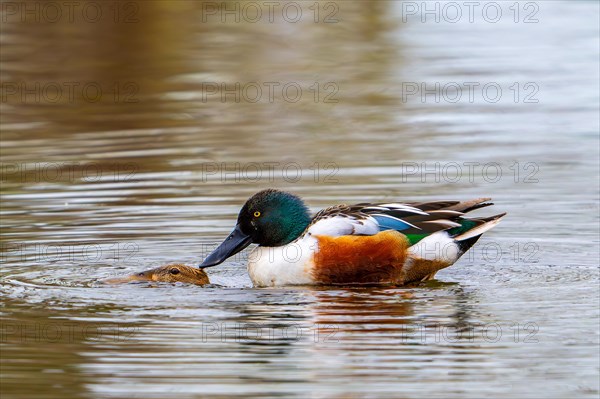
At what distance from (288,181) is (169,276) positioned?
3.35m

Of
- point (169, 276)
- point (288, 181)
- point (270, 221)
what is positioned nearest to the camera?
point (169, 276)

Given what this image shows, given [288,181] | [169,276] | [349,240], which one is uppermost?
[288,181]

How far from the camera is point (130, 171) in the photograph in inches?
535

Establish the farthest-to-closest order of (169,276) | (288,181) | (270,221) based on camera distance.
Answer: (288,181), (270,221), (169,276)

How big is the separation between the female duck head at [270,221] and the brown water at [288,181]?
29cm

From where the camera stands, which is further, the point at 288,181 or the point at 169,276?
the point at 288,181

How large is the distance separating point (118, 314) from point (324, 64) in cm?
1047

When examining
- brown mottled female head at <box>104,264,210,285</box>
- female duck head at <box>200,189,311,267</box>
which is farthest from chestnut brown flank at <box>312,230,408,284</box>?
brown mottled female head at <box>104,264,210,285</box>

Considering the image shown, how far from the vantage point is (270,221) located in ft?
→ 33.5

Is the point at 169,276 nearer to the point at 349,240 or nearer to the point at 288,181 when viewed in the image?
the point at 349,240

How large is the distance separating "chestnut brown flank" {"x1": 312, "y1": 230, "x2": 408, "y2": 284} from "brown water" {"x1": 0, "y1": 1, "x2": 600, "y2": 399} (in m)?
0.17

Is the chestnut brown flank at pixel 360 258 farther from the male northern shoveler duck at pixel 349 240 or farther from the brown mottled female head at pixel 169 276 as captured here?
the brown mottled female head at pixel 169 276

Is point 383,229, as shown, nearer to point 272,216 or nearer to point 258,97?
point 272,216

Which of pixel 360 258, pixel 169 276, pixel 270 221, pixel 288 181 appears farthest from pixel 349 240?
pixel 288 181
